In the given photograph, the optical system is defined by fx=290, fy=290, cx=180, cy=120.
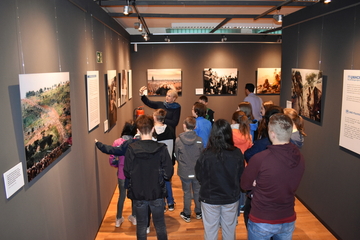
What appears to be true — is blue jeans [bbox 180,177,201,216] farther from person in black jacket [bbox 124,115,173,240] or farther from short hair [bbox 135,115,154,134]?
short hair [bbox 135,115,154,134]

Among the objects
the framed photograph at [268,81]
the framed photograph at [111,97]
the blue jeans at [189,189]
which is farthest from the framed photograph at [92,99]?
the framed photograph at [268,81]

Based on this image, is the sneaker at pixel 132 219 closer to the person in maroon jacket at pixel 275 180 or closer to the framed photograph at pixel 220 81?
the person in maroon jacket at pixel 275 180

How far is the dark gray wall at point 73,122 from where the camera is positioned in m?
1.98

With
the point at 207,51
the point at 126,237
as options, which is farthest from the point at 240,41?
the point at 126,237

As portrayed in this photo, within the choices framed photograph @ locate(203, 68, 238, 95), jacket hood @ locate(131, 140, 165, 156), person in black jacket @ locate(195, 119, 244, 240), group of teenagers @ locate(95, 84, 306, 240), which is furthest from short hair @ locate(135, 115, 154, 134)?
framed photograph @ locate(203, 68, 238, 95)

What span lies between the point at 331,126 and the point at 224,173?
2.40 meters

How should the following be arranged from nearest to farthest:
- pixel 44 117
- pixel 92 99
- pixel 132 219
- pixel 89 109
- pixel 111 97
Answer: pixel 44 117 → pixel 89 109 → pixel 92 99 → pixel 132 219 → pixel 111 97

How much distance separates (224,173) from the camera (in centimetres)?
304

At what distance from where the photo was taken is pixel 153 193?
10.7 feet

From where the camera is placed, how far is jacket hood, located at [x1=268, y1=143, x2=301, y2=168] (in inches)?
98.6

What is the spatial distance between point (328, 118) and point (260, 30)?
273 inches

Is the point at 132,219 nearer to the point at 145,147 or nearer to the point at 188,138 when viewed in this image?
the point at 188,138

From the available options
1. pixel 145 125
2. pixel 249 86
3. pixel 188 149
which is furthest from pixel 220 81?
pixel 145 125

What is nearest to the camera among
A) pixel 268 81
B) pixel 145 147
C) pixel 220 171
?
pixel 220 171
